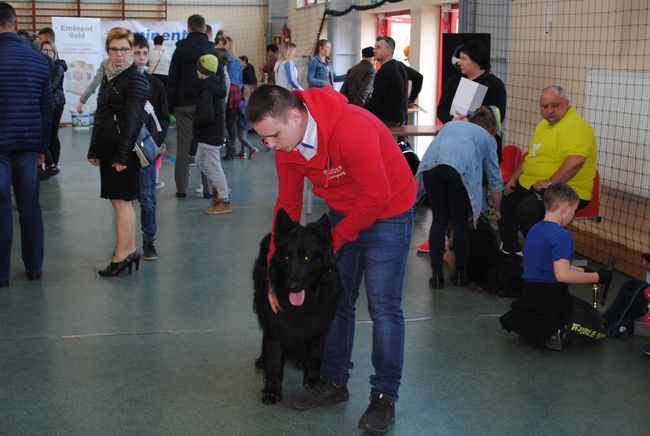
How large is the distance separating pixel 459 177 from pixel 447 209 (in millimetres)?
304

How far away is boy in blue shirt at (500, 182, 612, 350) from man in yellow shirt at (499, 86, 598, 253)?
3.16 ft

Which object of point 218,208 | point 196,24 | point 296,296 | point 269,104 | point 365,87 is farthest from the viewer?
point 365,87

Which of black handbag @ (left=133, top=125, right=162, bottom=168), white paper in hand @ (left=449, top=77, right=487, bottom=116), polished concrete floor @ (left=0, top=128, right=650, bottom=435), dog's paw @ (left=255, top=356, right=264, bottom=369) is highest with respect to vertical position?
white paper in hand @ (left=449, top=77, right=487, bottom=116)

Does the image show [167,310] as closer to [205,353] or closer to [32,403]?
[205,353]

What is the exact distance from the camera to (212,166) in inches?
261

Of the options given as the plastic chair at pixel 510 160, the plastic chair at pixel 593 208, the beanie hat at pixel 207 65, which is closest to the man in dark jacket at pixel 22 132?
the beanie hat at pixel 207 65

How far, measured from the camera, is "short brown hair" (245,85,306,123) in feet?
7.73

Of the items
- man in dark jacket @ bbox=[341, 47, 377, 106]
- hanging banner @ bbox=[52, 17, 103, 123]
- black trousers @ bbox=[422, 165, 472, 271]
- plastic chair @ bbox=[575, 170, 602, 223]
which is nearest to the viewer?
black trousers @ bbox=[422, 165, 472, 271]

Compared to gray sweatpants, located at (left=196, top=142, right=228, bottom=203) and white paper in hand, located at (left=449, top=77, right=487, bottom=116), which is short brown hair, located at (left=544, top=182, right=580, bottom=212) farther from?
gray sweatpants, located at (left=196, top=142, right=228, bottom=203)

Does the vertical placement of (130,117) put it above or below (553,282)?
above

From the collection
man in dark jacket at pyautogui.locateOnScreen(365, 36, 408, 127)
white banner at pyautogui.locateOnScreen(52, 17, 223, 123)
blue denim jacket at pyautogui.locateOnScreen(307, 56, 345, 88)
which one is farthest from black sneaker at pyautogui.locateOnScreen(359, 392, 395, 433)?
white banner at pyautogui.locateOnScreen(52, 17, 223, 123)

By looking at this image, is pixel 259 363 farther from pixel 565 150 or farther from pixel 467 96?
pixel 467 96

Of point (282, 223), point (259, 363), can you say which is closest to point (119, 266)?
point (259, 363)

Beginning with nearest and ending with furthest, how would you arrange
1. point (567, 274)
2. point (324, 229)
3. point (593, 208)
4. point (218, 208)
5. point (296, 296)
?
1. point (324, 229)
2. point (296, 296)
3. point (567, 274)
4. point (593, 208)
5. point (218, 208)
